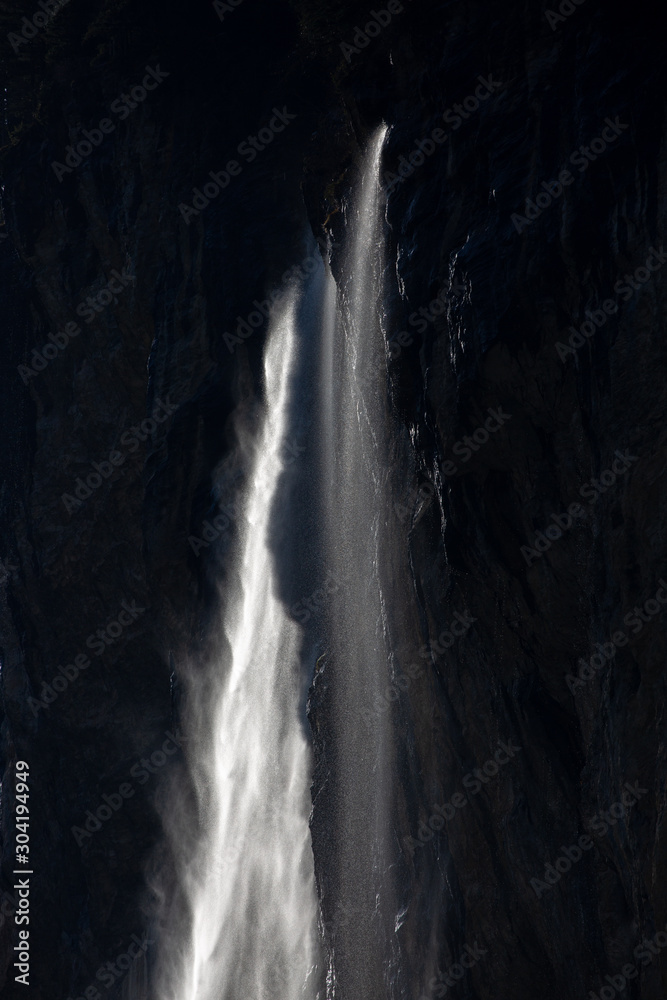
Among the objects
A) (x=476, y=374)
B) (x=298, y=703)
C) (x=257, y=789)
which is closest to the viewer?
(x=476, y=374)

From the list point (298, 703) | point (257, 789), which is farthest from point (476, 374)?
point (257, 789)

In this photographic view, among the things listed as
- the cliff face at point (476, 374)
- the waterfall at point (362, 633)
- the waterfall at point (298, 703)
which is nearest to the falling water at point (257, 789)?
the waterfall at point (298, 703)

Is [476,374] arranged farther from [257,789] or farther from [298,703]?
[257,789]

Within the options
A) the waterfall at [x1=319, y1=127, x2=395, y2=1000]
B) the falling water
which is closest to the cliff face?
the waterfall at [x1=319, y1=127, x2=395, y2=1000]

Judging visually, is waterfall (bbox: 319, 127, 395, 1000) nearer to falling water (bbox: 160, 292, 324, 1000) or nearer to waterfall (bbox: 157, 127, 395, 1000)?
waterfall (bbox: 157, 127, 395, 1000)

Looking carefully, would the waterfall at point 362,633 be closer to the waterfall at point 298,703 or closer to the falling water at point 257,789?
the waterfall at point 298,703

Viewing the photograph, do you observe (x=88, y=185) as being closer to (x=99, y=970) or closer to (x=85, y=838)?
(x=85, y=838)

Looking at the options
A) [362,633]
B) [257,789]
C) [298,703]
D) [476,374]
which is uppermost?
[298,703]
